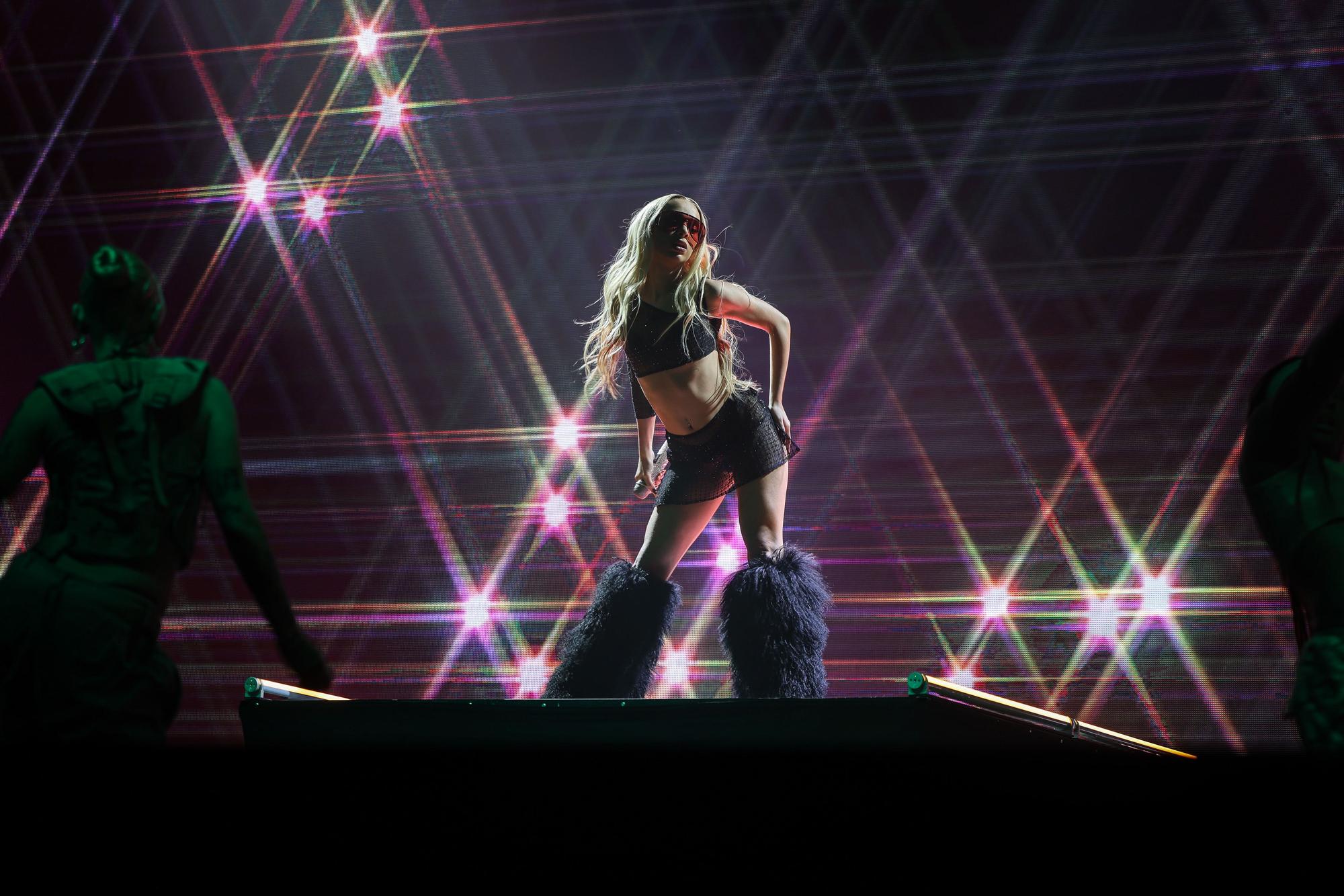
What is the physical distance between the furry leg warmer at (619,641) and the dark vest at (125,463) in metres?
1.24

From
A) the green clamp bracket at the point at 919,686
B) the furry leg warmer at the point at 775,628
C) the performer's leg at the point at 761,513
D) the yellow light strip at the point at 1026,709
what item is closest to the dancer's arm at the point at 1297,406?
the yellow light strip at the point at 1026,709

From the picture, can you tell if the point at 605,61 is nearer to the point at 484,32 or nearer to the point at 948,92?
the point at 484,32

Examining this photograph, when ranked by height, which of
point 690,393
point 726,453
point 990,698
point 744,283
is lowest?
point 990,698

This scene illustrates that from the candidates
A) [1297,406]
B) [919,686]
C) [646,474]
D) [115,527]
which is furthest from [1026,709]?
[115,527]

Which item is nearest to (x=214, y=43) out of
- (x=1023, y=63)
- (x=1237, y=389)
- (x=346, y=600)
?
(x=346, y=600)

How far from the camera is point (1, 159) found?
4777 mm

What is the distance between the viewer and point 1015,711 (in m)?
2.06

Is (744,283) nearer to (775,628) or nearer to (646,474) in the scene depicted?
(646,474)

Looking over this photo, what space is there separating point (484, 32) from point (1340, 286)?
3683 millimetres

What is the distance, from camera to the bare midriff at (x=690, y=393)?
2.96 meters

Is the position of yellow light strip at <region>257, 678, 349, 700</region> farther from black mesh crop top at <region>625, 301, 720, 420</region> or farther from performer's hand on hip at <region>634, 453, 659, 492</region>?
black mesh crop top at <region>625, 301, 720, 420</region>

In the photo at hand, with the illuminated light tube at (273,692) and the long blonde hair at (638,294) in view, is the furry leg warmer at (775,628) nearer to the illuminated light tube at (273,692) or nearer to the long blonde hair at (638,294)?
the long blonde hair at (638,294)

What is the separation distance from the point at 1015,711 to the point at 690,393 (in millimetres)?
1310

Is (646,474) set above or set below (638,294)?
below
